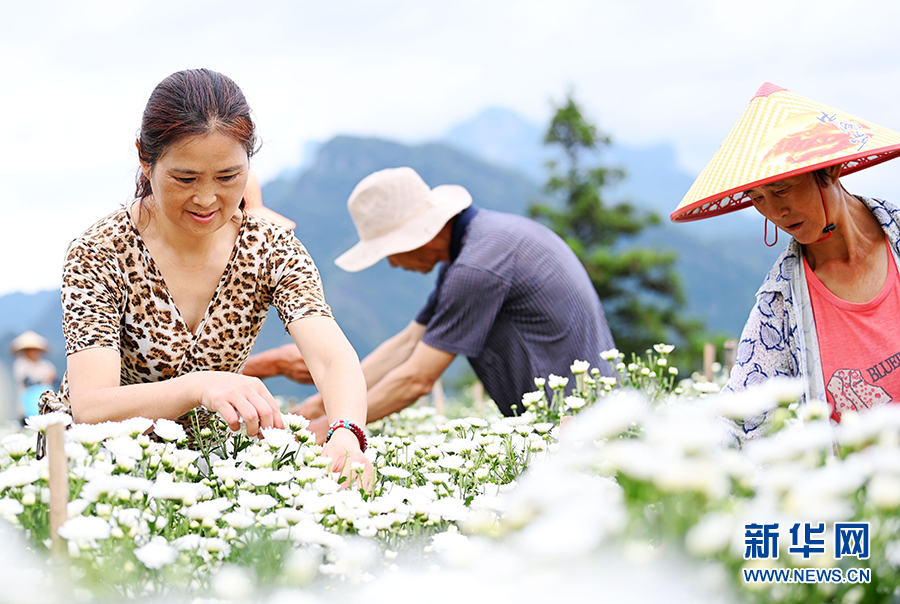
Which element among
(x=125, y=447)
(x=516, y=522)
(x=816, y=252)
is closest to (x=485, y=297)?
(x=816, y=252)

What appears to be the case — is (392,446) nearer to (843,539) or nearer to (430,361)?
(843,539)

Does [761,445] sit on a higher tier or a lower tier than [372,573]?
higher

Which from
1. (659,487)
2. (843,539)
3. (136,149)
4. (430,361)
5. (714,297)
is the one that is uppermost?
(136,149)

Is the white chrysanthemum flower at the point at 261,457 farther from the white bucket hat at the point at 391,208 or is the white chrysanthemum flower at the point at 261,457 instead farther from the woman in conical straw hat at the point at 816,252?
the white bucket hat at the point at 391,208

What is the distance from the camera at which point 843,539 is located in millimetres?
875

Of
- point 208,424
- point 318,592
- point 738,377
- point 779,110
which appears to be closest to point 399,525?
point 318,592

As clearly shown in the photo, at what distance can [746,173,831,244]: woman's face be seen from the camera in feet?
6.72

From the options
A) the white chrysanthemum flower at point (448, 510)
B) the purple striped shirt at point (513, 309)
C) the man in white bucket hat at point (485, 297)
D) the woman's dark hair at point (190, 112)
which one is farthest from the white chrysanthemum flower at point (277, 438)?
the purple striped shirt at point (513, 309)

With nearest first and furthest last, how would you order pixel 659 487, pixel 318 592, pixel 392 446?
pixel 659 487
pixel 318 592
pixel 392 446

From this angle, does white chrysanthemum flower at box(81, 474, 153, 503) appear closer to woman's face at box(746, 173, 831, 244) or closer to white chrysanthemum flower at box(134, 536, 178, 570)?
white chrysanthemum flower at box(134, 536, 178, 570)

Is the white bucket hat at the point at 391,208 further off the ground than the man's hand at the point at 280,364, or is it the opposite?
the white bucket hat at the point at 391,208

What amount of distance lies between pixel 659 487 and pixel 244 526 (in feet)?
2.35

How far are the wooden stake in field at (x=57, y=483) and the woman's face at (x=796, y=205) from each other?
1823mm

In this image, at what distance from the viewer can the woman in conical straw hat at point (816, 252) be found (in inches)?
77.9
